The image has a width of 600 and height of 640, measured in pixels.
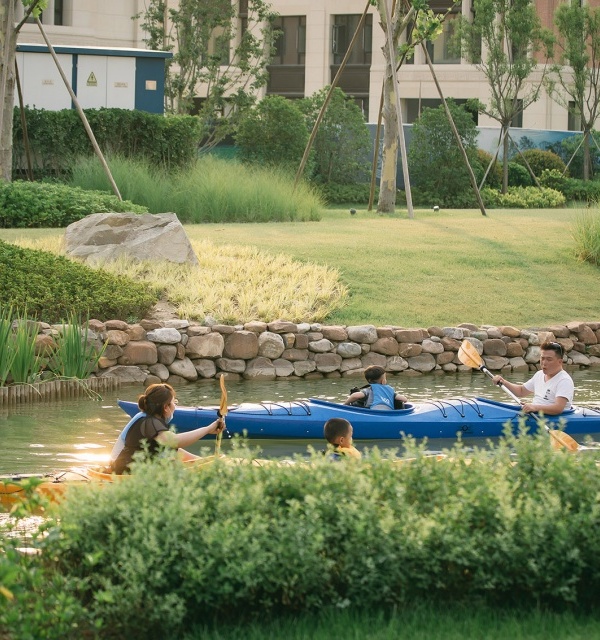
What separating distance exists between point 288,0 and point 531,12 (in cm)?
1722

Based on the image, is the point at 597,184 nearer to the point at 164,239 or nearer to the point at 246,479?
the point at 164,239

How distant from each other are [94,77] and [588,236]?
12719mm

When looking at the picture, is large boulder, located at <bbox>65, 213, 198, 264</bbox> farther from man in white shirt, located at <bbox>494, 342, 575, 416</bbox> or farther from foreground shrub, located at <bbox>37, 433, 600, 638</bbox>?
foreground shrub, located at <bbox>37, 433, 600, 638</bbox>

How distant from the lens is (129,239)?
17.1 m

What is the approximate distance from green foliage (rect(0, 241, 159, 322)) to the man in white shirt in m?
5.65

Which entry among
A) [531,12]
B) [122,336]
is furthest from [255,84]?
[122,336]

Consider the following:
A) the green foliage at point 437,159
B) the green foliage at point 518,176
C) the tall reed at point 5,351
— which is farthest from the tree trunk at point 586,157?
the tall reed at point 5,351

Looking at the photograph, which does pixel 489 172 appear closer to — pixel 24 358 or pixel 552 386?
pixel 24 358

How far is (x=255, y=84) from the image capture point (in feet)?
120

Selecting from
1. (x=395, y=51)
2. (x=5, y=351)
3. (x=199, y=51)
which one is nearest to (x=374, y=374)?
(x=5, y=351)

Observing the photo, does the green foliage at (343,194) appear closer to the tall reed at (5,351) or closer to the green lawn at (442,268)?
the green lawn at (442,268)

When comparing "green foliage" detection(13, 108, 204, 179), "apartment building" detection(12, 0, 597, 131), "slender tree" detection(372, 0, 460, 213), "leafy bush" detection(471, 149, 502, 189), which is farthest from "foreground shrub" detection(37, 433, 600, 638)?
"apartment building" detection(12, 0, 597, 131)

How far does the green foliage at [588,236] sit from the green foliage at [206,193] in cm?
528

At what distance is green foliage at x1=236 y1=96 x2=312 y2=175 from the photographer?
31531 millimetres
